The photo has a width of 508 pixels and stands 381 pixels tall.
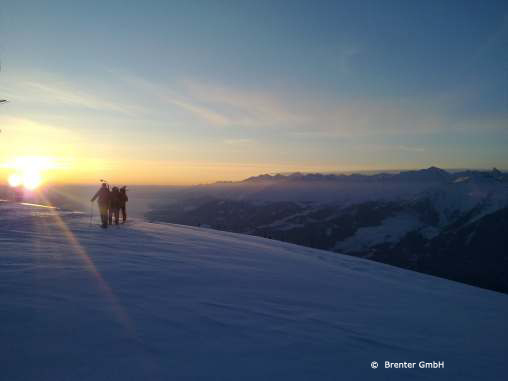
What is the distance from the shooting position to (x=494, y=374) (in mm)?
5562

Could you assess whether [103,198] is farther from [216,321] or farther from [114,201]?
[216,321]

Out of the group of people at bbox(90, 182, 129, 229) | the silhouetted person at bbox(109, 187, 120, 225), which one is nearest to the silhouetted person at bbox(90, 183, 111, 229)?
the group of people at bbox(90, 182, 129, 229)

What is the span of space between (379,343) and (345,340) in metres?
0.61

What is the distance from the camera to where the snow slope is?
4684 mm

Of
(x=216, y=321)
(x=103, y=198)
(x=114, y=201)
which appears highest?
(x=103, y=198)

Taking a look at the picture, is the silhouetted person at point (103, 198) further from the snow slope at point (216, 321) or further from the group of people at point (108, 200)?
the snow slope at point (216, 321)

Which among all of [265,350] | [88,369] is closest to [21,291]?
[88,369]

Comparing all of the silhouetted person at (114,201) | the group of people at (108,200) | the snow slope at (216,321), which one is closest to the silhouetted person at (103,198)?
the group of people at (108,200)

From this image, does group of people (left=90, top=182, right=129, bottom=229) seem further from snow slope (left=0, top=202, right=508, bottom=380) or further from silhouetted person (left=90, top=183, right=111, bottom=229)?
snow slope (left=0, top=202, right=508, bottom=380)

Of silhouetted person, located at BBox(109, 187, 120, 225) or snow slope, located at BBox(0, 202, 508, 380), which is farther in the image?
silhouetted person, located at BBox(109, 187, 120, 225)

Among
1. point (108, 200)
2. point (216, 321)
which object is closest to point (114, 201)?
point (108, 200)

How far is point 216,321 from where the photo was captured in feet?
20.0

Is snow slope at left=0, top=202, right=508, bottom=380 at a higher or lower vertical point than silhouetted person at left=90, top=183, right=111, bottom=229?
lower

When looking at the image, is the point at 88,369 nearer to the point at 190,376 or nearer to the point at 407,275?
the point at 190,376
